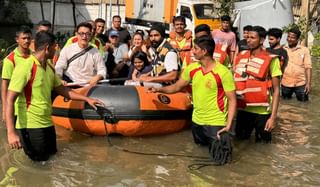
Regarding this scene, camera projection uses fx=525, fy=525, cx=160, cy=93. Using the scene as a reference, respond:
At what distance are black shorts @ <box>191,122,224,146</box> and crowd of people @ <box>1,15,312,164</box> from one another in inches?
0.4

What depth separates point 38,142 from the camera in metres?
5.25

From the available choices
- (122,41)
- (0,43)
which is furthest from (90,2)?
(122,41)

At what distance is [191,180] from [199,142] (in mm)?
887

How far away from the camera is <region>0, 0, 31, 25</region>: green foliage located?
22156 mm

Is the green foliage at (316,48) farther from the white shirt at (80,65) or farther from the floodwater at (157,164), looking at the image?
the white shirt at (80,65)

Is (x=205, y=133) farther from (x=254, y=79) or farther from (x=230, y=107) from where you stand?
(x=254, y=79)

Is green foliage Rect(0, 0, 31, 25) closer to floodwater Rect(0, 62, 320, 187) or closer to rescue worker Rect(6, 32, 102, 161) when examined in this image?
floodwater Rect(0, 62, 320, 187)

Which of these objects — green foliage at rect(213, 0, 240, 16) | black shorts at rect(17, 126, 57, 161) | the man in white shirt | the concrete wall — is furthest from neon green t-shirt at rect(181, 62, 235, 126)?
the concrete wall

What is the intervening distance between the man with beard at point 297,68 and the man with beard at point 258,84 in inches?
125

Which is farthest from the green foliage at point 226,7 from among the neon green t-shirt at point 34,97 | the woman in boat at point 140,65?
the neon green t-shirt at point 34,97

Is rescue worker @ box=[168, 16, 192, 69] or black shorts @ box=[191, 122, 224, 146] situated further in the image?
rescue worker @ box=[168, 16, 192, 69]

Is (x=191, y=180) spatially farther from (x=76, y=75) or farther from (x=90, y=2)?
(x=90, y=2)

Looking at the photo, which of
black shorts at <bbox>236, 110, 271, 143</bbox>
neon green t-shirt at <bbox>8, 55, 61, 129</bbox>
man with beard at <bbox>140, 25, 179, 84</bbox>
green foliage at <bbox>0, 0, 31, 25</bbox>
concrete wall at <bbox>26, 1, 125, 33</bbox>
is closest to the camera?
neon green t-shirt at <bbox>8, 55, 61, 129</bbox>

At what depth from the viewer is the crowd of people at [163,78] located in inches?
201
